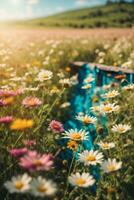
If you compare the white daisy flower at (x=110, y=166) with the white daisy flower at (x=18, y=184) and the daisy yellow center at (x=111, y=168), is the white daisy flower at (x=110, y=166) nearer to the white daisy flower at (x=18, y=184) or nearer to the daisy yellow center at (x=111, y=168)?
the daisy yellow center at (x=111, y=168)

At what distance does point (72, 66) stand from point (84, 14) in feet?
205

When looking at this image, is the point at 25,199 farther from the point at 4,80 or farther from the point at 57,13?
the point at 57,13

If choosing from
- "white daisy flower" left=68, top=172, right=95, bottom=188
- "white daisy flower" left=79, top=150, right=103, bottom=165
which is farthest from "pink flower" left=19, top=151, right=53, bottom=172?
"white daisy flower" left=79, top=150, right=103, bottom=165

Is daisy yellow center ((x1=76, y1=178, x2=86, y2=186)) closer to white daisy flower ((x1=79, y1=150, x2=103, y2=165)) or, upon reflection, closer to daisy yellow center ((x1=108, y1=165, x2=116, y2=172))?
daisy yellow center ((x1=108, y1=165, x2=116, y2=172))

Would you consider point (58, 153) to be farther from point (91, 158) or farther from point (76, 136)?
point (91, 158)

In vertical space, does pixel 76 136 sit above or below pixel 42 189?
below

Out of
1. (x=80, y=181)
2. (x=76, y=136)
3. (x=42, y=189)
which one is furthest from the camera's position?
(x=76, y=136)

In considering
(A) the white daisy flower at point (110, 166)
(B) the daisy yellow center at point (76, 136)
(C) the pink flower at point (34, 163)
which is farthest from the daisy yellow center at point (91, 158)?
(C) the pink flower at point (34, 163)

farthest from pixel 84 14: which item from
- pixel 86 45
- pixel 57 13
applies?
pixel 86 45

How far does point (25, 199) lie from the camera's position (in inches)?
81.7

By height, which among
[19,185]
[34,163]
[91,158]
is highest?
[34,163]

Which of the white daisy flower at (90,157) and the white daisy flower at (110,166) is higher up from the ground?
the white daisy flower at (110,166)

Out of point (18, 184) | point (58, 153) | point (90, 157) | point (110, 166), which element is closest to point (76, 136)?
point (58, 153)

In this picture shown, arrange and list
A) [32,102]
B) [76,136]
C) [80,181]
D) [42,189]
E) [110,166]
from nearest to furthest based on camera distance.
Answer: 1. [42,189]
2. [80,181]
3. [110,166]
4. [32,102]
5. [76,136]
